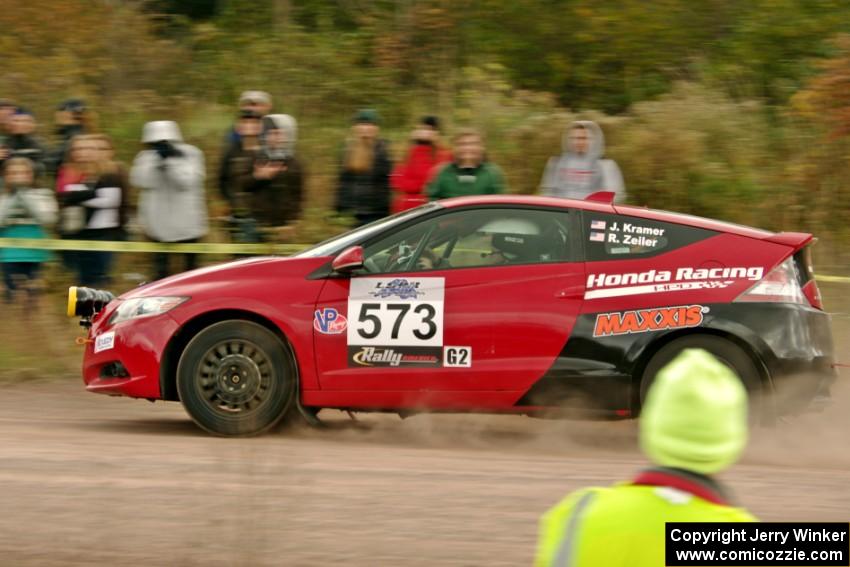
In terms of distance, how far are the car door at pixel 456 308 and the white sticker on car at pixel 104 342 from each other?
1.37 m

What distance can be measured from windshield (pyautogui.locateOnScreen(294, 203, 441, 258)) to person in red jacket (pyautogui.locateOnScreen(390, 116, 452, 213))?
10.2 feet

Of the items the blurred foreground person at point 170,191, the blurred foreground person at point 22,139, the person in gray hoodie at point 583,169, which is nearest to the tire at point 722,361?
the person in gray hoodie at point 583,169

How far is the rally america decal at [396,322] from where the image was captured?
8.29 meters

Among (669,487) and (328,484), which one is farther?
(328,484)

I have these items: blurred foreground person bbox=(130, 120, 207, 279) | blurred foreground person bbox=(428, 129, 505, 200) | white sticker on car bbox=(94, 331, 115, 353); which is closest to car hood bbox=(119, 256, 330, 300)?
white sticker on car bbox=(94, 331, 115, 353)

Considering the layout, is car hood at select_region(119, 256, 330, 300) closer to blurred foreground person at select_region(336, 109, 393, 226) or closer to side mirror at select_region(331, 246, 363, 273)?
side mirror at select_region(331, 246, 363, 273)

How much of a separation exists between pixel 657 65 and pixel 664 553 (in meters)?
19.3

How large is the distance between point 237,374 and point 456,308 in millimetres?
1462

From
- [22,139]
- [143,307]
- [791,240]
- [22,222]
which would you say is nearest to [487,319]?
[791,240]

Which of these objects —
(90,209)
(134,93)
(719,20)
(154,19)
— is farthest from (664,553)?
(154,19)

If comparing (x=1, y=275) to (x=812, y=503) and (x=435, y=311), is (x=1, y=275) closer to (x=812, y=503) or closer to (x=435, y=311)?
(x=435, y=311)

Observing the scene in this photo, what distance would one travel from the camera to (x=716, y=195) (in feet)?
50.1

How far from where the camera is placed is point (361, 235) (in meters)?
8.59

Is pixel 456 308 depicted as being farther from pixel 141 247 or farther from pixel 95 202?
pixel 95 202
